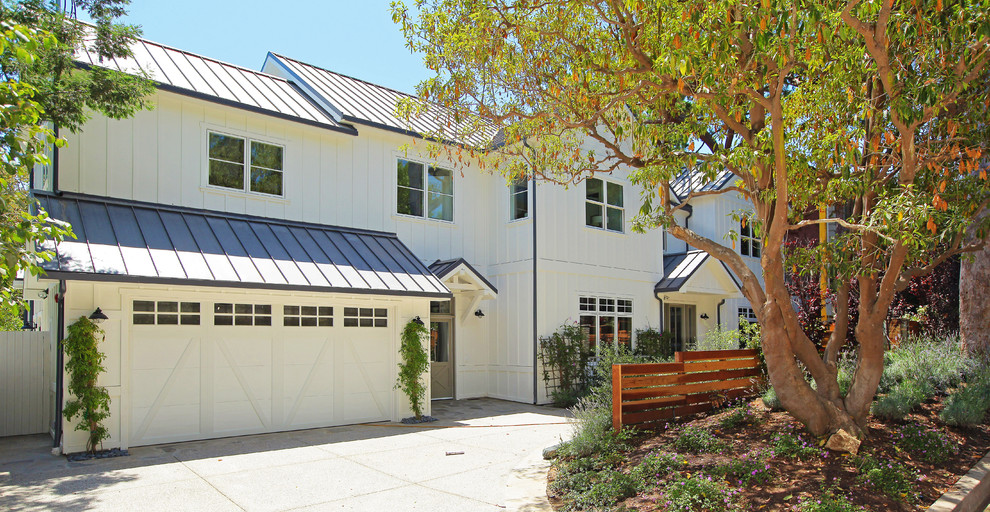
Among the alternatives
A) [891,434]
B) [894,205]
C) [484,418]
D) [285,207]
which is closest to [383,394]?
[484,418]

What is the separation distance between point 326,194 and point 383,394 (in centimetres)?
439

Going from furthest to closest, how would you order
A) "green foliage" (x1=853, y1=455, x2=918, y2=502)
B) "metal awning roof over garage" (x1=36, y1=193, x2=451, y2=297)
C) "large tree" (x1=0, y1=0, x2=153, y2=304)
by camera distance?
"metal awning roof over garage" (x1=36, y1=193, x2=451, y2=297)
"green foliage" (x1=853, y1=455, x2=918, y2=502)
"large tree" (x1=0, y1=0, x2=153, y2=304)

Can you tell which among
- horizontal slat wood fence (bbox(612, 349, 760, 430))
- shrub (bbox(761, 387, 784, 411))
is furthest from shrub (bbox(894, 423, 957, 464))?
horizontal slat wood fence (bbox(612, 349, 760, 430))

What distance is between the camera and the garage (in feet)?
31.1

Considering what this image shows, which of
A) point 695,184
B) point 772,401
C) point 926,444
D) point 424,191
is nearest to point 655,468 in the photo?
point 772,401

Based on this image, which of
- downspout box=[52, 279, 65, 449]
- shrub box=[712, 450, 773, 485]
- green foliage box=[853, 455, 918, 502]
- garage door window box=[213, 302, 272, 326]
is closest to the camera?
green foliage box=[853, 455, 918, 502]

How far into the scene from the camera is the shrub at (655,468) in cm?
655

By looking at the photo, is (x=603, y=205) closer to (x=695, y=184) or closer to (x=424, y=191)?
(x=424, y=191)

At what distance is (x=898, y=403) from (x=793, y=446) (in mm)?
2302

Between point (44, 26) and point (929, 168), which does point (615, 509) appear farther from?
point (44, 26)

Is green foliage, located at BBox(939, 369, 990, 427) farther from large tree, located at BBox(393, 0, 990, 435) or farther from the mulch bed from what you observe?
large tree, located at BBox(393, 0, 990, 435)

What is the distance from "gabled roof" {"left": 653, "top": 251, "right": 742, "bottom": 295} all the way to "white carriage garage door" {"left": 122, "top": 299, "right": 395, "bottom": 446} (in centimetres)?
829

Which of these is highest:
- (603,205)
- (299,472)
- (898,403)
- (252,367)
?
(603,205)

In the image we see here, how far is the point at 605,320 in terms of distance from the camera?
1639cm
